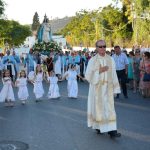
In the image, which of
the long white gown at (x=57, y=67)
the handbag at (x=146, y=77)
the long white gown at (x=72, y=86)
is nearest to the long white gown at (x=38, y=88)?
the long white gown at (x=72, y=86)

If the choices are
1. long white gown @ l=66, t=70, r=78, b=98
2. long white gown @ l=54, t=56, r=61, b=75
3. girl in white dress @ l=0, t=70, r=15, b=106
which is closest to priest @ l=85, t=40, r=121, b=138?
girl in white dress @ l=0, t=70, r=15, b=106

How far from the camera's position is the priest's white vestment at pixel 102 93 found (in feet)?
28.0

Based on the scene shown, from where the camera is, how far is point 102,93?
8680 millimetres

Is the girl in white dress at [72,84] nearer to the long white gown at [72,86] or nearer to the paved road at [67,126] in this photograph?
the long white gown at [72,86]

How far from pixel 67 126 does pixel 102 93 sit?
1.57m

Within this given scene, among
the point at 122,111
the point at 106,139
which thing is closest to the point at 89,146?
the point at 106,139

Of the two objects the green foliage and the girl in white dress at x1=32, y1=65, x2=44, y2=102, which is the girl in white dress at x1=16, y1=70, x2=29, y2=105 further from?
the green foliage

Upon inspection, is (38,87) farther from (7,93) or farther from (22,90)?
(7,93)

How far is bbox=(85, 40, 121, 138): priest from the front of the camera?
28.0 feet

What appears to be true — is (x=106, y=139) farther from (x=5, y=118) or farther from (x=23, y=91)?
(x=23, y=91)

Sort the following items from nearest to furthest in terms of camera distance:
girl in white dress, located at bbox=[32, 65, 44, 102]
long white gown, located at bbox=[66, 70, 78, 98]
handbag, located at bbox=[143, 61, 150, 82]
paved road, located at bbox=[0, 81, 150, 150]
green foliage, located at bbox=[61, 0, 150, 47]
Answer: paved road, located at bbox=[0, 81, 150, 150], handbag, located at bbox=[143, 61, 150, 82], girl in white dress, located at bbox=[32, 65, 44, 102], long white gown, located at bbox=[66, 70, 78, 98], green foliage, located at bbox=[61, 0, 150, 47]

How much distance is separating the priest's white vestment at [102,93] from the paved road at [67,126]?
312mm

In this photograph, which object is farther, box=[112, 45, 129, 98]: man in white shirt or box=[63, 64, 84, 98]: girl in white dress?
box=[63, 64, 84, 98]: girl in white dress

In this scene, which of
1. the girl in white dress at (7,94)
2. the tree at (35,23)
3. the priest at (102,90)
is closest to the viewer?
the priest at (102,90)
